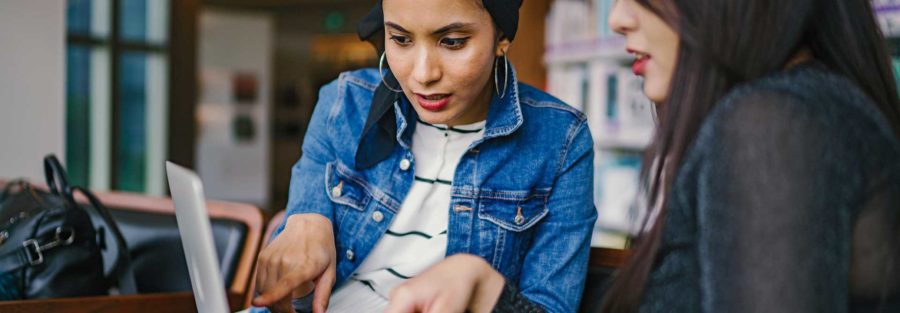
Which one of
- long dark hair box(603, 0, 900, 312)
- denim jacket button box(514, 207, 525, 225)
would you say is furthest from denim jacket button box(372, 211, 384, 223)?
long dark hair box(603, 0, 900, 312)

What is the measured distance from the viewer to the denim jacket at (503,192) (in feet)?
3.90

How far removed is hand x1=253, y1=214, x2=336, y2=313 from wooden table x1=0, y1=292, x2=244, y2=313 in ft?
1.34

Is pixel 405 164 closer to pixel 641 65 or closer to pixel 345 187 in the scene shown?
pixel 345 187

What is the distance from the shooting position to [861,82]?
0.83 m

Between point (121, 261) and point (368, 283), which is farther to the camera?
point (121, 261)

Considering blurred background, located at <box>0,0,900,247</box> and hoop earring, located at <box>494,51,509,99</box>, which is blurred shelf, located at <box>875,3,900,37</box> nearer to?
blurred background, located at <box>0,0,900,247</box>

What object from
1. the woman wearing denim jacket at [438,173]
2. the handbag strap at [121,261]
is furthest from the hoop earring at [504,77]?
the handbag strap at [121,261]

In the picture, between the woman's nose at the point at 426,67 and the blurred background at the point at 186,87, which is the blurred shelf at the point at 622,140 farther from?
the woman's nose at the point at 426,67

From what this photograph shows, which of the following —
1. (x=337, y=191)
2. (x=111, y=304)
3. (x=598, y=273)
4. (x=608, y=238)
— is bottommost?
(x=608, y=238)

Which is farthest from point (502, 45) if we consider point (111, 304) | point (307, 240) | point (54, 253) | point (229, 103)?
point (229, 103)

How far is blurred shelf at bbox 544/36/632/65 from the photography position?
2.99 m

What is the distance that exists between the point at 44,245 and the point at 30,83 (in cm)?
274

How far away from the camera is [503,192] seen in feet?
4.09

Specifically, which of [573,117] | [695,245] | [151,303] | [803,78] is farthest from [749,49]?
[151,303]
